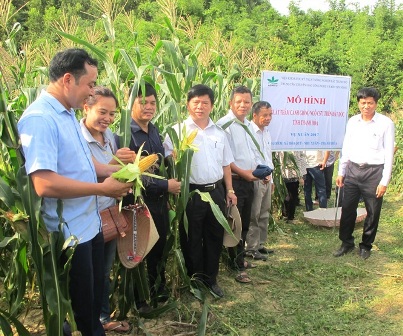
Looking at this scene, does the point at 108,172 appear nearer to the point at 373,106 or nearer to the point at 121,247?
the point at 121,247

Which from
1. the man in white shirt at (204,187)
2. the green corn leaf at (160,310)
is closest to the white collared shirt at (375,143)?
the man in white shirt at (204,187)

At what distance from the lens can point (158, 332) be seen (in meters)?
2.64

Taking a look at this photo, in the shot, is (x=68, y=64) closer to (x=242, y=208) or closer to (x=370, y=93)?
(x=242, y=208)

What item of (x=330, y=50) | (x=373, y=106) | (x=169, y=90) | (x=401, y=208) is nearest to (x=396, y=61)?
(x=330, y=50)

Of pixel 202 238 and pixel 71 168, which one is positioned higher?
pixel 71 168

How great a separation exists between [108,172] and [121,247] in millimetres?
Result: 597

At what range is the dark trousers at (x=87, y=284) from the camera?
74.6 inches

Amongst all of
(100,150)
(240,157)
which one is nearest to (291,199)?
(240,157)

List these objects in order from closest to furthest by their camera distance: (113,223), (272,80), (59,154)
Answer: (59,154) < (113,223) < (272,80)

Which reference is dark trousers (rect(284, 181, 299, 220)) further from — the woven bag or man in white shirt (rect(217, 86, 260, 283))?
the woven bag

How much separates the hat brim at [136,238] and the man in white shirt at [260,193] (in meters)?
1.76

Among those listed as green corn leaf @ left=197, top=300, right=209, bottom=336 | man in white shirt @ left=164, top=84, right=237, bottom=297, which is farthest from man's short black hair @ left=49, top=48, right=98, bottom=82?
green corn leaf @ left=197, top=300, right=209, bottom=336

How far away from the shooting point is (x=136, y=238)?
8.12 ft

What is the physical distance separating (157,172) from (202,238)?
70 centimetres
